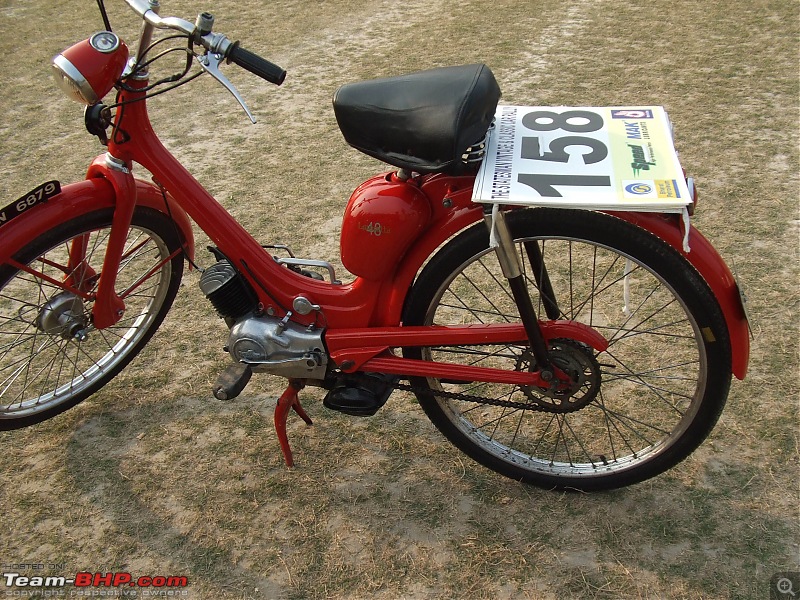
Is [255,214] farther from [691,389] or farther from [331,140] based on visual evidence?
[691,389]

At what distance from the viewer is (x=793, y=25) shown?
5.72m

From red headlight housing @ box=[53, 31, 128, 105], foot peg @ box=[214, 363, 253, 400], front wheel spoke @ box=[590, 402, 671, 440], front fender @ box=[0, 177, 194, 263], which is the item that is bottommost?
front wheel spoke @ box=[590, 402, 671, 440]

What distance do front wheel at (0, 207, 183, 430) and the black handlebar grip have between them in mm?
836

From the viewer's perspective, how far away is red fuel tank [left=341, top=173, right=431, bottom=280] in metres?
2.14

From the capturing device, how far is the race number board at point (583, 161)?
1.88 metres

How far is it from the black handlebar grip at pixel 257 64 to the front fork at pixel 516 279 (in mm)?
667

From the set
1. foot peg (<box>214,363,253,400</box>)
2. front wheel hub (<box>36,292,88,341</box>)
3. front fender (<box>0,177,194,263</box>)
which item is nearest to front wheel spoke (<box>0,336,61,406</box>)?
front wheel hub (<box>36,292,88,341</box>)

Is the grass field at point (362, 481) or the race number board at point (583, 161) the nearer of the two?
the race number board at point (583, 161)

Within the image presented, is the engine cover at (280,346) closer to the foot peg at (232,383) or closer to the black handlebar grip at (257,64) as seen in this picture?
the foot peg at (232,383)

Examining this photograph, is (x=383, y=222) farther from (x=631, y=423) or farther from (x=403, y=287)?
(x=631, y=423)

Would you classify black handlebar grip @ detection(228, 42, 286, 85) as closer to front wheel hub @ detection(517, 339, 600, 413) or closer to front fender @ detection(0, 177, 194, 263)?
front fender @ detection(0, 177, 194, 263)

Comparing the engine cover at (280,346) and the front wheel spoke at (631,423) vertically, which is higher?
the engine cover at (280,346)

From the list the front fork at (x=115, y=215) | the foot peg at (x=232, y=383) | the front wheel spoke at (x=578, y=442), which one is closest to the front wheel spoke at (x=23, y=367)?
the front fork at (x=115, y=215)

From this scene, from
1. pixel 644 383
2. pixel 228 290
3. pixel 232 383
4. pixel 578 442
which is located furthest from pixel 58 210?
pixel 644 383
